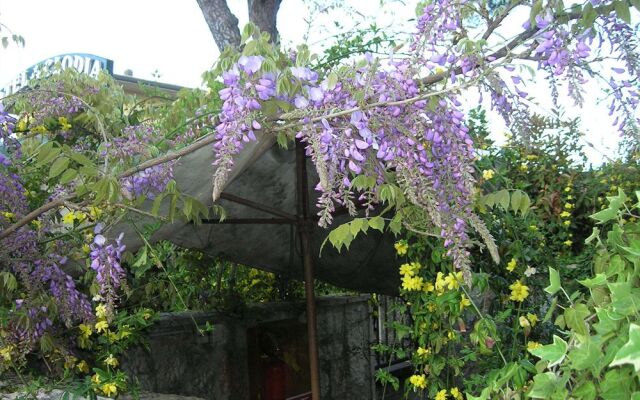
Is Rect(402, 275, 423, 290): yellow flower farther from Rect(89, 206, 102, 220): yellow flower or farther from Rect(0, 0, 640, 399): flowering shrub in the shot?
Rect(89, 206, 102, 220): yellow flower

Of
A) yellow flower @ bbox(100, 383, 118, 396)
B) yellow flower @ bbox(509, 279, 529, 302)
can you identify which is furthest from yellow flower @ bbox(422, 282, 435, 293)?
yellow flower @ bbox(100, 383, 118, 396)

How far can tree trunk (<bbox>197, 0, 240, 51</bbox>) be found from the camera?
6.45 metres

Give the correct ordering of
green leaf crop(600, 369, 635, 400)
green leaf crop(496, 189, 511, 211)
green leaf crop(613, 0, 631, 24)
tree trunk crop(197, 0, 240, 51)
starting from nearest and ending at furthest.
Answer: green leaf crop(600, 369, 635, 400), green leaf crop(613, 0, 631, 24), green leaf crop(496, 189, 511, 211), tree trunk crop(197, 0, 240, 51)

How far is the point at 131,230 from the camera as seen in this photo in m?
2.61

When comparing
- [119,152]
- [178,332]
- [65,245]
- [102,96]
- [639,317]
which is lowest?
[178,332]

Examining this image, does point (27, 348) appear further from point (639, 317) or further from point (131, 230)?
point (639, 317)

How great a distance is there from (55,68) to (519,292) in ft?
8.16

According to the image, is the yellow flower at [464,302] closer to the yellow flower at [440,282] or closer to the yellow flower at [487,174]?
the yellow flower at [440,282]

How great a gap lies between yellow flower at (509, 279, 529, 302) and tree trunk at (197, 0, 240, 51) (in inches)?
177

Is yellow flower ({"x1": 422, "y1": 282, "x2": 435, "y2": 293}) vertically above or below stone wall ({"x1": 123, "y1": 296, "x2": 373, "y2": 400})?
above

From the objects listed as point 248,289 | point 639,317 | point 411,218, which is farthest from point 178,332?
point 639,317

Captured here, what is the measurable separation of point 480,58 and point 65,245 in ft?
6.65

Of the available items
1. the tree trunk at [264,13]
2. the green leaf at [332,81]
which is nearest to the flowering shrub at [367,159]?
the green leaf at [332,81]

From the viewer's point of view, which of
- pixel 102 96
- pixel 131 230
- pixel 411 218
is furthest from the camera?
pixel 102 96
